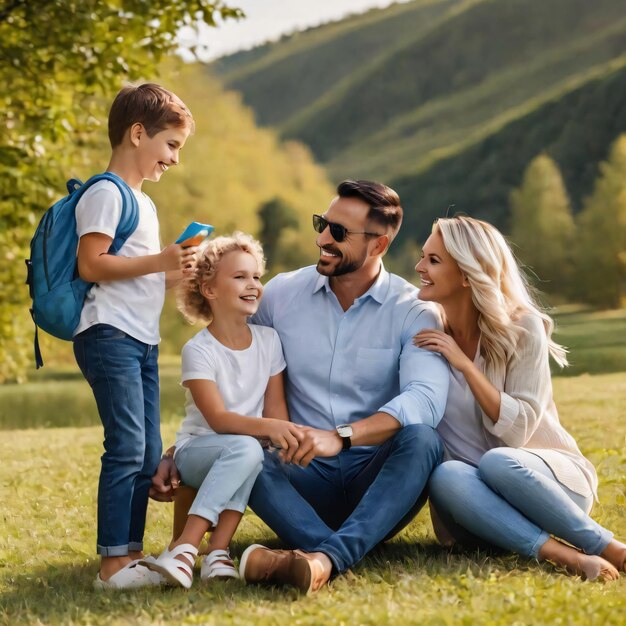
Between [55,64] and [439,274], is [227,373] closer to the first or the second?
[439,274]

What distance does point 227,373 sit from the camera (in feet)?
14.9

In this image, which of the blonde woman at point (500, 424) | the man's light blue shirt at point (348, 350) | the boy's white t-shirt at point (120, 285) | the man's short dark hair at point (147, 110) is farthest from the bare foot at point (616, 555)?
the man's short dark hair at point (147, 110)

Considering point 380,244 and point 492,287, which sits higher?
point 380,244

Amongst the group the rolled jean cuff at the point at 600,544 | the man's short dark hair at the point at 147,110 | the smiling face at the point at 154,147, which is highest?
the man's short dark hair at the point at 147,110

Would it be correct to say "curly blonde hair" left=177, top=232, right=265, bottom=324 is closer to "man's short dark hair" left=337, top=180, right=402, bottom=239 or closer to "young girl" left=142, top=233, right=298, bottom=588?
"young girl" left=142, top=233, right=298, bottom=588

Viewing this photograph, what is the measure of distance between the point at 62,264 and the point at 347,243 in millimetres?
1353

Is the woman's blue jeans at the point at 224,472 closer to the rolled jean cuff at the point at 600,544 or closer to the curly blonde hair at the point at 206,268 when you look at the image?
the curly blonde hair at the point at 206,268

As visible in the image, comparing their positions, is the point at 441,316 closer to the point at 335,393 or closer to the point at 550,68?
the point at 335,393

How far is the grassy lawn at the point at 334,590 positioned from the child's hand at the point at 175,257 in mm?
1328

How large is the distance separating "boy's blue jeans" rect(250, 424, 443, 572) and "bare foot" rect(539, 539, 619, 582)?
1.92 feet

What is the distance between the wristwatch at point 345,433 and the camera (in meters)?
4.34

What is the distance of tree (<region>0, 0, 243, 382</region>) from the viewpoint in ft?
32.2

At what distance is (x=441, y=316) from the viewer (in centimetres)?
491

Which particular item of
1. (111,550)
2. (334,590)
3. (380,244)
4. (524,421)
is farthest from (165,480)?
(524,421)
